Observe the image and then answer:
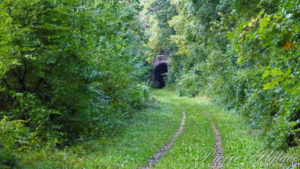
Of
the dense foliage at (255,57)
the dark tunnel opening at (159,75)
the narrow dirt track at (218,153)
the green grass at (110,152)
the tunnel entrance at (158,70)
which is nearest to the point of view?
the dense foliage at (255,57)

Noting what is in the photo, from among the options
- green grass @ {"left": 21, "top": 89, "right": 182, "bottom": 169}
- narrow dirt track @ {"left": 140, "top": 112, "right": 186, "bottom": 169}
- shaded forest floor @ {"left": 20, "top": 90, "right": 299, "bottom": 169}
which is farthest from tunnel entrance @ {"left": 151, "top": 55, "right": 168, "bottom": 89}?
narrow dirt track @ {"left": 140, "top": 112, "right": 186, "bottom": 169}

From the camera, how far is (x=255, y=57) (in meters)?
5.69

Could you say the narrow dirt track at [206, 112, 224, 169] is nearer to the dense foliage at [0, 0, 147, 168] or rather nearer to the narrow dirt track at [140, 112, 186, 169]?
the narrow dirt track at [140, 112, 186, 169]

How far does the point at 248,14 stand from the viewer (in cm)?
1211

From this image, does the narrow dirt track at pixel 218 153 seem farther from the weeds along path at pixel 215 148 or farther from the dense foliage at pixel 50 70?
the dense foliage at pixel 50 70

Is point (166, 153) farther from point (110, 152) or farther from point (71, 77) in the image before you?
point (71, 77)

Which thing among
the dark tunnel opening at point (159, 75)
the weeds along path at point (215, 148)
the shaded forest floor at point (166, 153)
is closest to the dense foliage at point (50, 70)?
the shaded forest floor at point (166, 153)

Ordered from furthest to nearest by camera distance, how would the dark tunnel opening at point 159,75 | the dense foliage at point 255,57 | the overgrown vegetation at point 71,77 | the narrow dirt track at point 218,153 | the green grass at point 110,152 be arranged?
the dark tunnel opening at point 159,75
the narrow dirt track at point 218,153
the green grass at point 110,152
the overgrown vegetation at point 71,77
the dense foliage at point 255,57

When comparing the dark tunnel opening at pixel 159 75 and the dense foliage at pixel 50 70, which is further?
the dark tunnel opening at pixel 159 75

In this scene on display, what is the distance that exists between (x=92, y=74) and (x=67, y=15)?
2268 millimetres

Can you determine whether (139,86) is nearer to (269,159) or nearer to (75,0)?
(75,0)

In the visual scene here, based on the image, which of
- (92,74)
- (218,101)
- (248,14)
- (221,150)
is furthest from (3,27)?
(218,101)

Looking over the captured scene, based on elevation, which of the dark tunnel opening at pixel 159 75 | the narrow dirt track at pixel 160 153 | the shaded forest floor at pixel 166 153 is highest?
the dark tunnel opening at pixel 159 75

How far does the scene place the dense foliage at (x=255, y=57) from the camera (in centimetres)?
396
